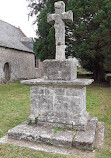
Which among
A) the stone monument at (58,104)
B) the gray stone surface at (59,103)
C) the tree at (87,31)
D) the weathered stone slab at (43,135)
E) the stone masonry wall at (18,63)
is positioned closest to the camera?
the weathered stone slab at (43,135)

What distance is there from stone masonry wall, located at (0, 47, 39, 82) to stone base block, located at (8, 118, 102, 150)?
11876mm

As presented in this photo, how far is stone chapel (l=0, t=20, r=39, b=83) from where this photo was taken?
1535 cm

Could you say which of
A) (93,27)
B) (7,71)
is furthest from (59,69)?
(7,71)

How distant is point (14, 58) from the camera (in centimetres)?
1702

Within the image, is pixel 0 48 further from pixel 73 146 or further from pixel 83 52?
pixel 73 146

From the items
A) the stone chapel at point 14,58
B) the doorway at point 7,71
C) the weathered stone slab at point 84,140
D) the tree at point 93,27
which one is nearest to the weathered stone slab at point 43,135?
the weathered stone slab at point 84,140

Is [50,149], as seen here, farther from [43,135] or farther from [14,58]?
[14,58]

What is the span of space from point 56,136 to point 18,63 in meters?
15.1

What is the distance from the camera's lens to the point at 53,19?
4262mm

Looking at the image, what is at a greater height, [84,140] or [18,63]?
[18,63]

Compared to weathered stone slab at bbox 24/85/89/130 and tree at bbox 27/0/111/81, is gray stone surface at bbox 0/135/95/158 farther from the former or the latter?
tree at bbox 27/0/111/81

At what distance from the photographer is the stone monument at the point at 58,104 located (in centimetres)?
375

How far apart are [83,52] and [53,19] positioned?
24.1 feet

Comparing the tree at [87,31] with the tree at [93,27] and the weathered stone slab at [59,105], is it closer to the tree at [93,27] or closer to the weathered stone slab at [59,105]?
the tree at [93,27]
